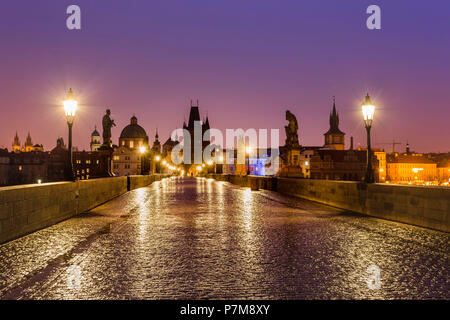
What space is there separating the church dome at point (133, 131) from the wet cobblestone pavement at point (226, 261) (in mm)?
152407

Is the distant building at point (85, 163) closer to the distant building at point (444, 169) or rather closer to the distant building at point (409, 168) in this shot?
the distant building at point (409, 168)

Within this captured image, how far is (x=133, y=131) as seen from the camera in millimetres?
161625

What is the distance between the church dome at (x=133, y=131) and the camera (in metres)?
161

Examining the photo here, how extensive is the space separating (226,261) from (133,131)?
159058mm

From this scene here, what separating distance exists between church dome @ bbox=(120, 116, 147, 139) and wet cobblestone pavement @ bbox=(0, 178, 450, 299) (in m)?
152

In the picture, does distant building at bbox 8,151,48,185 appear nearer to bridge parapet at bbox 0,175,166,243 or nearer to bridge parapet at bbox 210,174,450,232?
bridge parapet at bbox 0,175,166,243

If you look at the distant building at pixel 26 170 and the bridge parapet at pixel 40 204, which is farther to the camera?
the distant building at pixel 26 170

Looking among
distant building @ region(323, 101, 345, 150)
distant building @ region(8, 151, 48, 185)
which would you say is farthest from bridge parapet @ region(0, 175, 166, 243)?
distant building @ region(323, 101, 345, 150)

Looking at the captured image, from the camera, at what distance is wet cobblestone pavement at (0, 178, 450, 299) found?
5094 millimetres

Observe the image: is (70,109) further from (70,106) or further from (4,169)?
(4,169)

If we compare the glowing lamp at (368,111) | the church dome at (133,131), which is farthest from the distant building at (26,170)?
the glowing lamp at (368,111)

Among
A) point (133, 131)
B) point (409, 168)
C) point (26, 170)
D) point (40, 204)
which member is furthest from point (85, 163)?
point (40, 204)

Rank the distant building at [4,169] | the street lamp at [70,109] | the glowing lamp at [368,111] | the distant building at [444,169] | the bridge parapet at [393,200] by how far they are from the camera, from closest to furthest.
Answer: the bridge parapet at [393,200] < the street lamp at [70,109] < the glowing lamp at [368,111] < the distant building at [4,169] < the distant building at [444,169]
